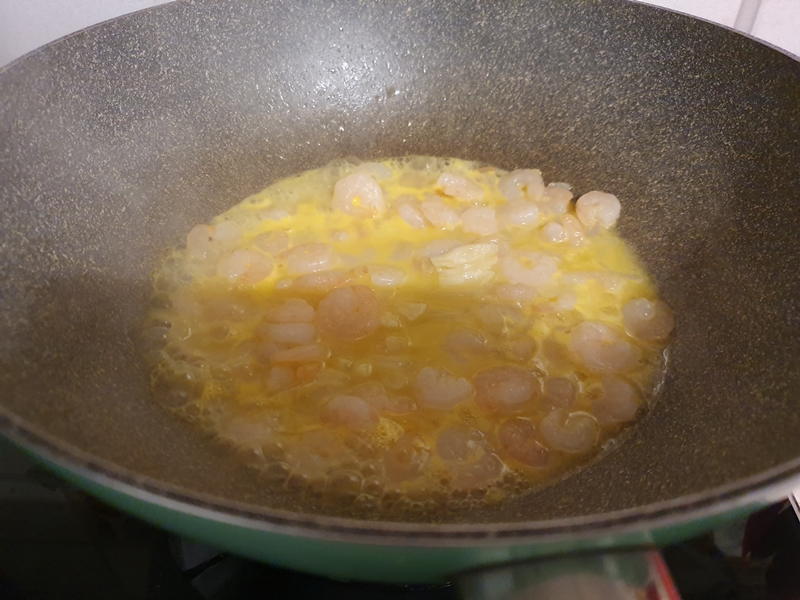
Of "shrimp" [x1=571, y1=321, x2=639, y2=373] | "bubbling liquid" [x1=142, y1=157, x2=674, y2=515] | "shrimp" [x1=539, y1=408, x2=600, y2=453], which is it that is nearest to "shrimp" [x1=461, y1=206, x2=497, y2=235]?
"bubbling liquid" [x1=142, y1=157, x2=674, y2=515]

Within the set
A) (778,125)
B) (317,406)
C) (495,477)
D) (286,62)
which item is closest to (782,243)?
(778,125)

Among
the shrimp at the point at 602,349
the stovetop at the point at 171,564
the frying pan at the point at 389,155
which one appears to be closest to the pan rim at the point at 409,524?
the frying pan at the point at 389,155

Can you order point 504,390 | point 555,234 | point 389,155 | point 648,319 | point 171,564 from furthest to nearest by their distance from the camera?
1. point 389,155
2. point 555,234
3. point 648,319
4. point 504,390
5. point 171,564

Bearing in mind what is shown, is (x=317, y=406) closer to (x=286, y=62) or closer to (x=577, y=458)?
(x=577, y=458)

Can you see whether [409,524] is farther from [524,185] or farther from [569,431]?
[524,185]

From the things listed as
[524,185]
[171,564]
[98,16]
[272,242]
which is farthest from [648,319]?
[98,16]

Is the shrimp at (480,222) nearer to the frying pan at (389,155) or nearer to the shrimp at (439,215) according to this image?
the shrimp at (439,215)
